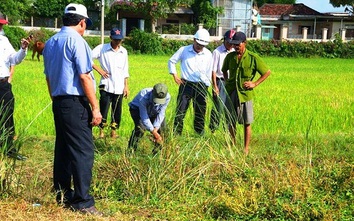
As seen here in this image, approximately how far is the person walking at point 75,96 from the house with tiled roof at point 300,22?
150ft

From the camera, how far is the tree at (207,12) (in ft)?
148

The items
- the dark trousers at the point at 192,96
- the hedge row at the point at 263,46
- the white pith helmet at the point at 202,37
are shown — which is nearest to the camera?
the dark trousers at the point at 192,96

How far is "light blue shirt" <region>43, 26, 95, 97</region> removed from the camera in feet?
13.7

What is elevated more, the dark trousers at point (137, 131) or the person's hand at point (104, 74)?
the person's hand at point (104, 74)

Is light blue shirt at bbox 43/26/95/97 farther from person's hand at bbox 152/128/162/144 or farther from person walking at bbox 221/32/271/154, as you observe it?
person walking at bbox 221/32/271/154

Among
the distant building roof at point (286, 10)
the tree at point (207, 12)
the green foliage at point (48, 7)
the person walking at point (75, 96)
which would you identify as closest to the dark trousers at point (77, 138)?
the person walking at point (75, 96)

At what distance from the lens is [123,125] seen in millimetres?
8414

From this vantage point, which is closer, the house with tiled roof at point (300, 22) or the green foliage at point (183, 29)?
the green foliage at point (183, 29)

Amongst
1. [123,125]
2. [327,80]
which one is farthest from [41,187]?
[327,80]

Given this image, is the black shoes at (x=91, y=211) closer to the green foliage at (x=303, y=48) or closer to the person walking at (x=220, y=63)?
the person walking at (x=220, y=63)

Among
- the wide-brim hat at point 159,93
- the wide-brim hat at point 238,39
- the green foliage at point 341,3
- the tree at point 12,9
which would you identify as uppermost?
the green foliage at point 341,3

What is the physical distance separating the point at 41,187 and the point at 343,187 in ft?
9.02

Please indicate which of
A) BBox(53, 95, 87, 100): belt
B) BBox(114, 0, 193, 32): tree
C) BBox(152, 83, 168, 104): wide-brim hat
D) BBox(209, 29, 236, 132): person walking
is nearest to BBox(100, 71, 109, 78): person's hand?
BBox(209, 29, 236, 132): person walking

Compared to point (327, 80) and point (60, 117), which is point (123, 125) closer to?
point (60, 117)
